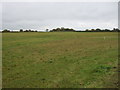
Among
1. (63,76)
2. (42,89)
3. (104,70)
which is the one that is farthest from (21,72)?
(104,70)

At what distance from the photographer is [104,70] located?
932 centimetres

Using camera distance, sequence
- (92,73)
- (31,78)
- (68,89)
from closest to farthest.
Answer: (68,89), (31,78), (92,73)

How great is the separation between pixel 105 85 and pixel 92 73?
1902 mm

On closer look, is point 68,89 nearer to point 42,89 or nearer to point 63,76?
point 42,89

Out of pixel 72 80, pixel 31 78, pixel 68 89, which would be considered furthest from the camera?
pixel 31 78

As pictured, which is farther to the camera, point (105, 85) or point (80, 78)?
point (80, 78)

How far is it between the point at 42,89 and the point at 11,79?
7.28 feet

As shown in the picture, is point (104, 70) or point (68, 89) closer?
point (68, 89)

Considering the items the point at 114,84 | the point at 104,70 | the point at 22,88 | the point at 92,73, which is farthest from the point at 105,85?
the point at 22,88

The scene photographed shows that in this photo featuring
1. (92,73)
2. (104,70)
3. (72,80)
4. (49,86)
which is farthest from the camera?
(104,70)

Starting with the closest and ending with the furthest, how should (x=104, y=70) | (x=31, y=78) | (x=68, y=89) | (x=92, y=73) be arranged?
(x=68, y=89) → (x=31, y=78) → (x=92, y=73) → (x=104, y=70)

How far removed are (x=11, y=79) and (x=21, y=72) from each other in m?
1.27

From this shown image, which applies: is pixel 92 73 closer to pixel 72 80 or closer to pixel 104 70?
pixel 104 70

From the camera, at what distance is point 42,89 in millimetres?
6648
